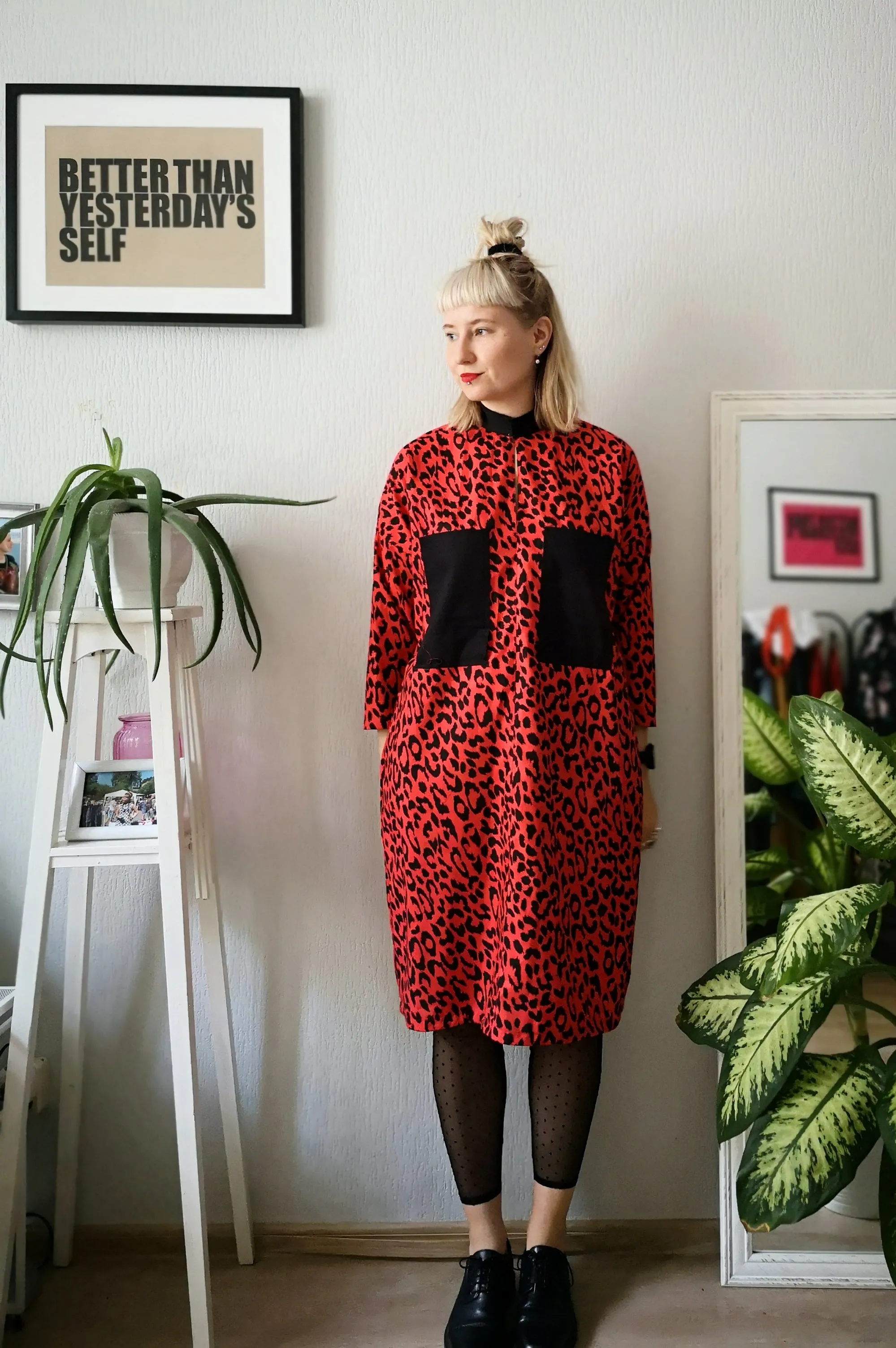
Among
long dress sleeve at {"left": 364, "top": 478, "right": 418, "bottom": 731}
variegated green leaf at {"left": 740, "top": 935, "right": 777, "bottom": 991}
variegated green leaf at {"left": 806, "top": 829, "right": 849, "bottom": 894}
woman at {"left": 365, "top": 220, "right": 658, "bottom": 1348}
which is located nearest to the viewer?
variegated green leaf at {"left": 740, "top": 935, "right": 777, "bottom": 991}

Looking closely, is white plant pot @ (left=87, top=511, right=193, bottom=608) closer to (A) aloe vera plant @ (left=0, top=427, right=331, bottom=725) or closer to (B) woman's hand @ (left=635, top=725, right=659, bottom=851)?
(A) aloe vera plant @ (left=0, top=427, right=331, bottom=725)

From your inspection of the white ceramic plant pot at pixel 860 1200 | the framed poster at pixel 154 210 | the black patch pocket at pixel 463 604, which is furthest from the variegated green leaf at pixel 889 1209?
the framed poster at pixel 154 210

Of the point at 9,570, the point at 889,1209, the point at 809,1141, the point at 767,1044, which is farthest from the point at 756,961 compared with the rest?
the point at 9,570

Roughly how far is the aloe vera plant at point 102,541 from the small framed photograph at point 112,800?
113 millimetres

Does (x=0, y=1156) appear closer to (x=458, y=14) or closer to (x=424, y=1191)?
(x=424, y=1191)

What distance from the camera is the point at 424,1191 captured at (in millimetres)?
1808

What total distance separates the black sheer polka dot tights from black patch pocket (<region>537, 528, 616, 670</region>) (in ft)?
1.98

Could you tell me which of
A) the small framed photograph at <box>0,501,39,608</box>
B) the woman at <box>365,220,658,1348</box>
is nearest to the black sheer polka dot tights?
the woman at <box>365,220,658,1348</box>

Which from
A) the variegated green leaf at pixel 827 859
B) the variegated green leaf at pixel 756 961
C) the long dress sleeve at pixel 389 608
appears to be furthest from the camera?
the variegated green leaf at pixel 827 859

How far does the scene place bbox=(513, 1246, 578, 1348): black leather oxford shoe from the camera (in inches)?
57.5

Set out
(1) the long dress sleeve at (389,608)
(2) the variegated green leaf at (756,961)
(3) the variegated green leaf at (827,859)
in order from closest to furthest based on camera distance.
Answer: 1. (2) the variegated green leaf at (756,961)
2. (1) the long dress sleeve at (389,608)
3. (3) the variegated green leaf at (827,859)

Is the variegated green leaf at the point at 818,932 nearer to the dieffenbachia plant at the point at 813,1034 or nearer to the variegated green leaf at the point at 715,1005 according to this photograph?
the dieffenbachia plant at the point at 813,1034

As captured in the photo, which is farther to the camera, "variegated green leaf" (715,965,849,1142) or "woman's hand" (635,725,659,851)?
"woman's hand" (635,725,659,851)

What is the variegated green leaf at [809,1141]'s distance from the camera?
1301 mm
